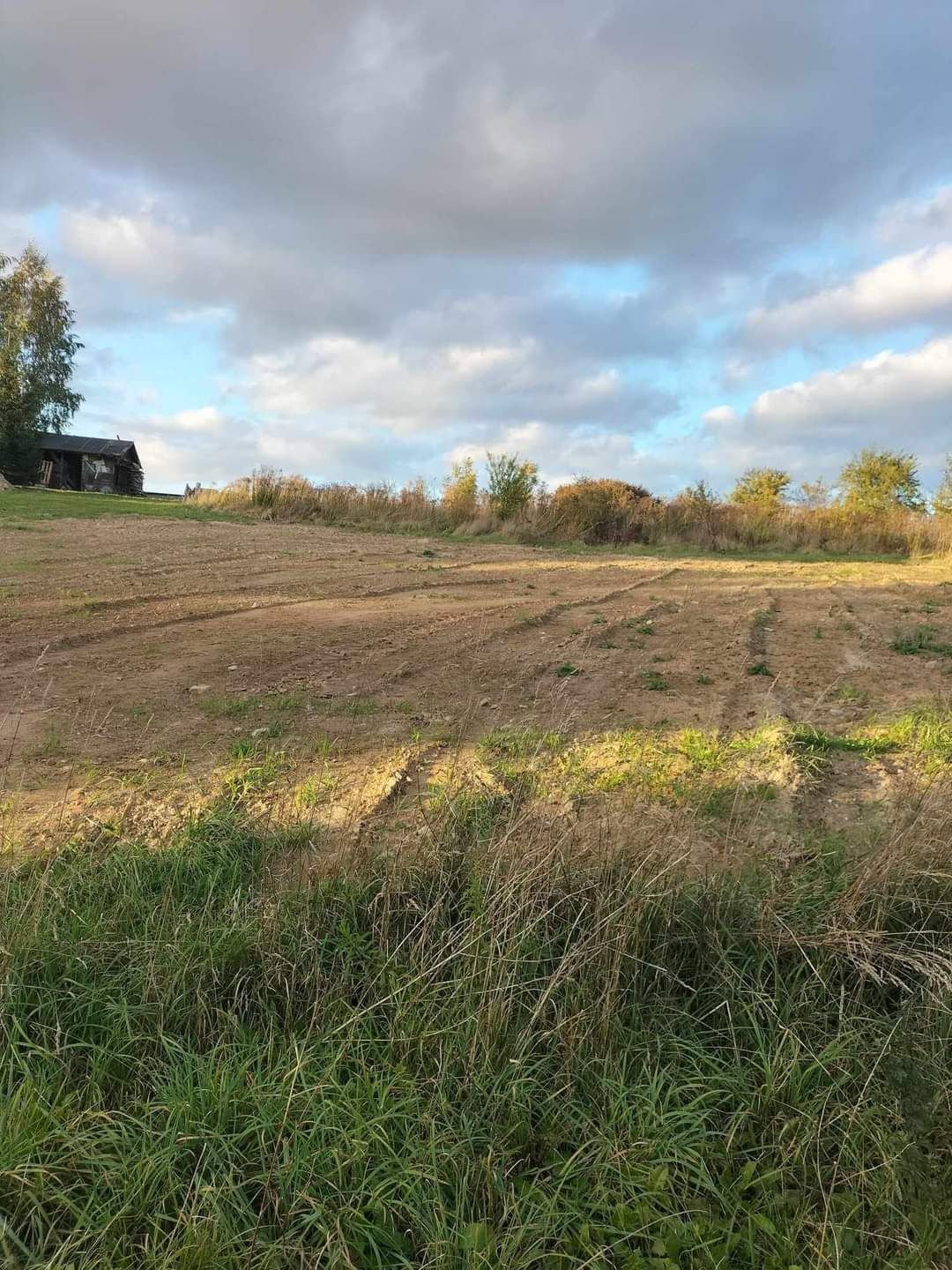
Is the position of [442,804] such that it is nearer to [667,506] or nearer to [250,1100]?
[250,1100]

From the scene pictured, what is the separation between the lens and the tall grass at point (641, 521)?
843 inches

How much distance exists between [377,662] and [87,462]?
177 ft

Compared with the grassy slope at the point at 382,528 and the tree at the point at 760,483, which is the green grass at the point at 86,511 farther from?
the tree at the point at 760,483

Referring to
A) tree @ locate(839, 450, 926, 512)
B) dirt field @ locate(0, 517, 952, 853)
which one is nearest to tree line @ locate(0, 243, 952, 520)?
tree @ locate(839, 450, 926, 512)

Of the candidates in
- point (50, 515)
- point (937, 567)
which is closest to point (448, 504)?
point (50, 515)

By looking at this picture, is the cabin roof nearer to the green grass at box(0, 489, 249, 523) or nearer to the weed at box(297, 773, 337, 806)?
the green grass at box(0, 489, 249, 523)

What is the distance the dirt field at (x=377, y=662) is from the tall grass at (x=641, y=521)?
10797 millimetres

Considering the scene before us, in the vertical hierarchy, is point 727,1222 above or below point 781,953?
below

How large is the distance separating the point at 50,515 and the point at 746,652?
16404 mm

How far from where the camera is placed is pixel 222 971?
235cm

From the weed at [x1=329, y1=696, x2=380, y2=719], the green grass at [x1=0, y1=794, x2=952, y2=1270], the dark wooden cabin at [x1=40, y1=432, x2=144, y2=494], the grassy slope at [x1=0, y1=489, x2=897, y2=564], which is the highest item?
the dark wooden cabin at [x1=40, y1=432, x2=144, y2=494]

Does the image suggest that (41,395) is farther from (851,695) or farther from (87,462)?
(851,695)

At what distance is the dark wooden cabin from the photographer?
50.9 metres

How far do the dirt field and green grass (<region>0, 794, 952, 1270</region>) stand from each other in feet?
2.91
